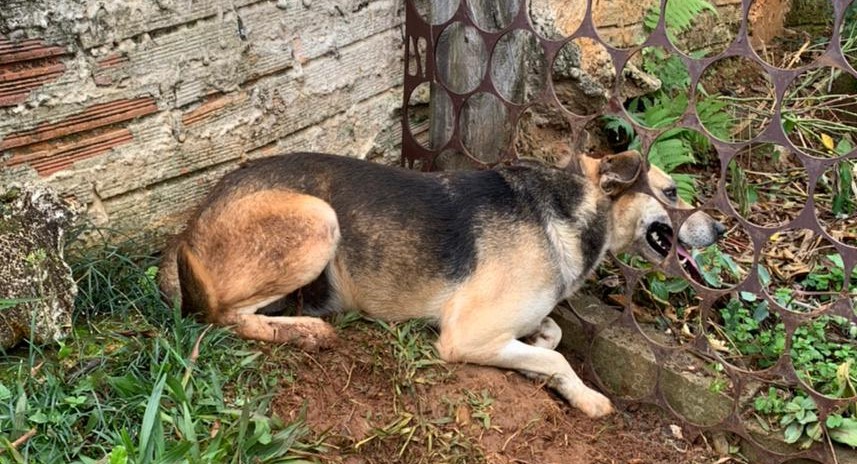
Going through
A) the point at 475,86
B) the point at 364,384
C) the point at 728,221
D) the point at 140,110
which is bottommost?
the point at 728,221

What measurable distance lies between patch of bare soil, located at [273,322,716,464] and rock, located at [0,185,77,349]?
1106 mm

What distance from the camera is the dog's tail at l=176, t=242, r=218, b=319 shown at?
4422mm

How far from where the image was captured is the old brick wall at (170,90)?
13.9ft

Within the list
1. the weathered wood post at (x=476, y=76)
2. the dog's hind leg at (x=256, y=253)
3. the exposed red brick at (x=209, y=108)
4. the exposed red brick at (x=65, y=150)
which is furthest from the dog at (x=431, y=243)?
the weathered wood post at (x=476, y=76)

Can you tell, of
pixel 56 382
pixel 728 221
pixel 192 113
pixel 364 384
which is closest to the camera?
pixel 56 382

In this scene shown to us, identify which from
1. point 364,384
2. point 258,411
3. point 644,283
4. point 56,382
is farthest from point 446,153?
point 56,382

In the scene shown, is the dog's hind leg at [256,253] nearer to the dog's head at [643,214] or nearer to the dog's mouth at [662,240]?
the dog's head at [643,214]

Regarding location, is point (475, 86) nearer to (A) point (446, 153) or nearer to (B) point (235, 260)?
(A) point (446, 153)

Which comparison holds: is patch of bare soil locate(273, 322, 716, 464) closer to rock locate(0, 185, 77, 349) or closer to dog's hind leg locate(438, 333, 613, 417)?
dog's hind leg locate(438, 333, 613, 417)

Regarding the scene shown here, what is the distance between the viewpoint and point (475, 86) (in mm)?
5699

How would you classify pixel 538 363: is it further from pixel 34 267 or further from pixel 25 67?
pixel 25 67

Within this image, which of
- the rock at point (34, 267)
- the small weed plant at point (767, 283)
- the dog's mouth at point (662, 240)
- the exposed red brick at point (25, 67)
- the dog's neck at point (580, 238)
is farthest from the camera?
the dog's mouth at point (662, 240)

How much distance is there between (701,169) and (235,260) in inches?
159

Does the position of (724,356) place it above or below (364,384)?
below
